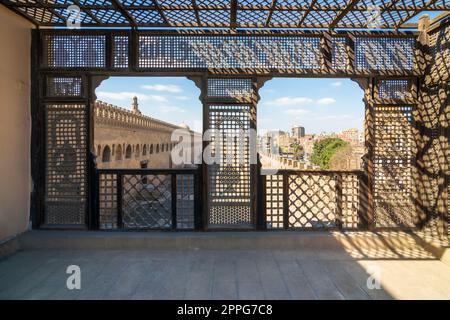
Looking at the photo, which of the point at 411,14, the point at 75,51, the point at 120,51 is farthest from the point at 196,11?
the point at 411,14

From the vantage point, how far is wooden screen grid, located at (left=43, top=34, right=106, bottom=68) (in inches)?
161

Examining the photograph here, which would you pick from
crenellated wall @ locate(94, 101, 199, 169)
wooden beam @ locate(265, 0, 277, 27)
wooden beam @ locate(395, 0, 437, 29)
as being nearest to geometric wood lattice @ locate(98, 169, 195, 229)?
wooden beam @ locate(265, 0, 277, 27)

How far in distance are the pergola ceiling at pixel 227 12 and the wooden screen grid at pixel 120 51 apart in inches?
7.3

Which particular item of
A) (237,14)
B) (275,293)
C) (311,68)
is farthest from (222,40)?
(275,293)

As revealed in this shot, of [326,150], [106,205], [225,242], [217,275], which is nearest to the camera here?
[217,275]

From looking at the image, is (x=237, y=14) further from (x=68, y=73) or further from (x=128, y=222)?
(x=128, y=222)

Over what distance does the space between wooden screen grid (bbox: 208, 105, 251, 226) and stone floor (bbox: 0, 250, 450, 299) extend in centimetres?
52

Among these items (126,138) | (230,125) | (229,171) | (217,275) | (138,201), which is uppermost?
(126,138)

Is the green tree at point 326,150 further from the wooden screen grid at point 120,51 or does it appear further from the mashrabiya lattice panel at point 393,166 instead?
the wooden screen grid at point 120,51

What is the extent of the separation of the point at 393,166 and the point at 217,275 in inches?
116

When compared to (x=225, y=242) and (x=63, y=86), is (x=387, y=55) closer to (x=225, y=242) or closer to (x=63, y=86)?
(x=225, y=242)

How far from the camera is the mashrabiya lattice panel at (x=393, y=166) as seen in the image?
13.6 ft

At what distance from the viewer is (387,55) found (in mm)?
4121

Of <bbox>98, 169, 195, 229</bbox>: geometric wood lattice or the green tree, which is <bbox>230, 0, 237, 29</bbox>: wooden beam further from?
the green tree
